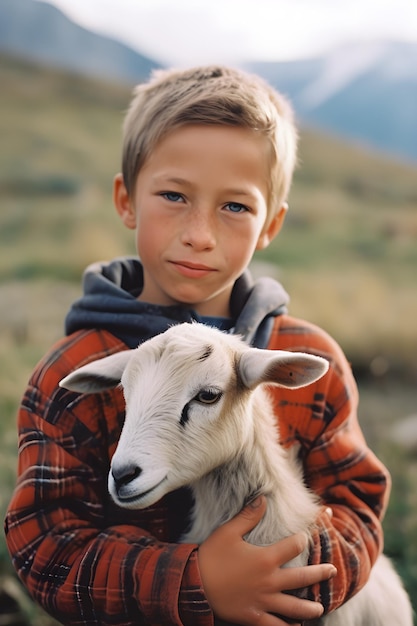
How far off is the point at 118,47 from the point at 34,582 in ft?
59.2

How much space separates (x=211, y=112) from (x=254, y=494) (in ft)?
3.78

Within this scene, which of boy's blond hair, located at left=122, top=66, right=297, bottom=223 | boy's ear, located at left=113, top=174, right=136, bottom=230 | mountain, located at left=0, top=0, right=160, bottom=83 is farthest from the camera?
mountain, located at left=0, top=0, right=160, bottom=83

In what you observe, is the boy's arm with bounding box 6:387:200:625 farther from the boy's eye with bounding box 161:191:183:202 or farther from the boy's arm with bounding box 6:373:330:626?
the boy's eye with bounding box 161:191:183:202

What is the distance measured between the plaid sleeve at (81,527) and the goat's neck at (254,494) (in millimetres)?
153

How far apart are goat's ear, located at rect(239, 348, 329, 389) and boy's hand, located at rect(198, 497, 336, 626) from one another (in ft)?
1.42

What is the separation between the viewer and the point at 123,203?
8.11 ft

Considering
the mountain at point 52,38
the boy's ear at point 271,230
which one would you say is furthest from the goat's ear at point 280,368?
the mountain at point 52,38

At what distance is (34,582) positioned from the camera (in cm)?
202

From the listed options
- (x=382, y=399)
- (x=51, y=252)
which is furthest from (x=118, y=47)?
(x=382, y=399)

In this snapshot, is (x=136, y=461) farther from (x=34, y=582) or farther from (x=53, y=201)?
(x=53, y=201)

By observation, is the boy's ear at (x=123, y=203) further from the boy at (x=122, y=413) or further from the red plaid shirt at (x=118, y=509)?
the red plaid shirt at (x=118, y=509)

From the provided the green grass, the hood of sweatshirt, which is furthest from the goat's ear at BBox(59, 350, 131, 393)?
the green grass

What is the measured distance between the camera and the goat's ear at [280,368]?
5.97 ft

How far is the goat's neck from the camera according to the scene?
2066mm
